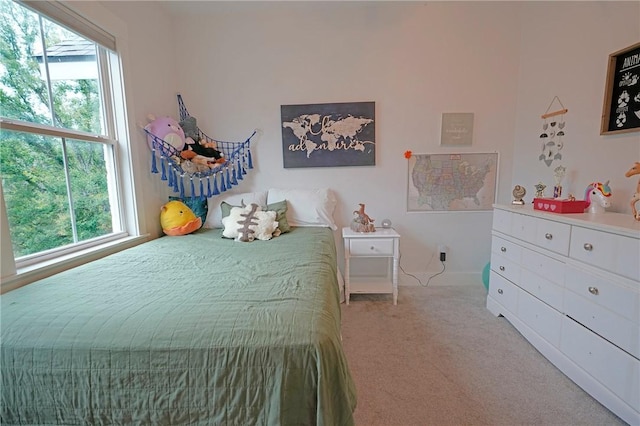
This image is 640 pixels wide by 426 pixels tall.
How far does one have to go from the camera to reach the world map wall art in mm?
2482

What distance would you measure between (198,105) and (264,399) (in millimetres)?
2571

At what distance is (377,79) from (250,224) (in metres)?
1.73

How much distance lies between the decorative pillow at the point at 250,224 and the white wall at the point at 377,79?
0.56 meters

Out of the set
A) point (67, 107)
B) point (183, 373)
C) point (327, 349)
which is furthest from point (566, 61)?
point (67, 107)

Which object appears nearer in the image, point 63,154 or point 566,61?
point 63,154

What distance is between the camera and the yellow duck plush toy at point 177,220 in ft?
7.30

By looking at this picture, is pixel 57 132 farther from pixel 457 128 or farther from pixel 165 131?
pixel 457 128

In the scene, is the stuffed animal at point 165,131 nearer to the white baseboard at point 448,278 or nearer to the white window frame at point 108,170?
the white window frame at point 108,170

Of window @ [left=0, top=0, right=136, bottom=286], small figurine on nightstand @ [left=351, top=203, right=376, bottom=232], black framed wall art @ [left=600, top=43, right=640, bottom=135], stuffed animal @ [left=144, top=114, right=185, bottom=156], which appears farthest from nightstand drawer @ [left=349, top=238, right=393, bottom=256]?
window @ [left=0, top=0, right=136, bottom=286]

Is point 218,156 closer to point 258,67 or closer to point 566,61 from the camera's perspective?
point 258,67

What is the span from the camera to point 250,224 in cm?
205

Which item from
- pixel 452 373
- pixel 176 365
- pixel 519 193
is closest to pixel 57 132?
pixel 176 365

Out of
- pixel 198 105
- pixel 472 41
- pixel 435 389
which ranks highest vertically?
pixel 472 41

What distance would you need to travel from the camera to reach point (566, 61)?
6.48ft
